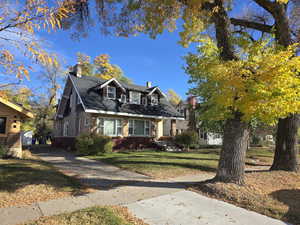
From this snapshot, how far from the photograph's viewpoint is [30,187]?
20.5 ft

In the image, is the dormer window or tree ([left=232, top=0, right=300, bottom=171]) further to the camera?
the dormer window

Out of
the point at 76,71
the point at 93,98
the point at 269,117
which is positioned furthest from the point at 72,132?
the point at 269,117

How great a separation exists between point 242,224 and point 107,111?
587 inches

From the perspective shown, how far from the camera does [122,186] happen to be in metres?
6.86

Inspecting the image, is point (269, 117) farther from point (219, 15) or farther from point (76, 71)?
point (76, 71)

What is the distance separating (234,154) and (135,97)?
1575cm

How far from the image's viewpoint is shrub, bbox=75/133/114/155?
14.7 meters

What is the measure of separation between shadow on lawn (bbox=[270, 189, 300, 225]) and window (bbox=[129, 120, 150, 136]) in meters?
14.9

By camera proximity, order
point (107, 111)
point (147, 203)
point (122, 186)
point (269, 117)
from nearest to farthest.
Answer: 1. point (147, 203)
2. point (269, 117)
3. point (122, 186)
4. point (107, 111)

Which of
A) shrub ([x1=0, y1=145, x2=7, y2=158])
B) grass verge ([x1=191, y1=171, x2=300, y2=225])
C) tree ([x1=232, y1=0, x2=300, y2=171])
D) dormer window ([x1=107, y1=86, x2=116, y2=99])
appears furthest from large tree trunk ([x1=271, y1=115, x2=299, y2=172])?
→ dormer window ([x1=107, y1=86, x2=116, y2=99])

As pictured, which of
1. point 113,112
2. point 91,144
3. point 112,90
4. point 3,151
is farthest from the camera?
point 112,90

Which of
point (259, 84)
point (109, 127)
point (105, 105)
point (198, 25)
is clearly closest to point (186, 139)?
point (109, 127)

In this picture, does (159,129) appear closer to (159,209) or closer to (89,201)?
(89,201)

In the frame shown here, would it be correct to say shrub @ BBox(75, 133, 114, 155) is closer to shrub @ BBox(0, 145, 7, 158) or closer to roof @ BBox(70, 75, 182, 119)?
roof @ BBox(70, 75, 182, 119)
